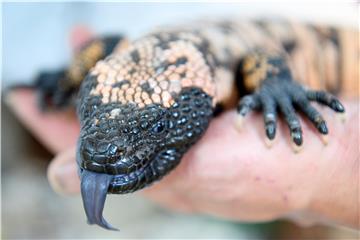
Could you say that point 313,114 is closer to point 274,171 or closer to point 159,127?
point 274,171

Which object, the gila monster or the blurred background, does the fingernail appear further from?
the blurred background

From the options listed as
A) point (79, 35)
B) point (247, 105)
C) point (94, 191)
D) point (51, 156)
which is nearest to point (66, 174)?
point (94, 191)

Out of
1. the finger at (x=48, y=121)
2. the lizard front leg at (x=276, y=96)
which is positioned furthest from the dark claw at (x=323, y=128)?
the finger at (x=48, y=121)

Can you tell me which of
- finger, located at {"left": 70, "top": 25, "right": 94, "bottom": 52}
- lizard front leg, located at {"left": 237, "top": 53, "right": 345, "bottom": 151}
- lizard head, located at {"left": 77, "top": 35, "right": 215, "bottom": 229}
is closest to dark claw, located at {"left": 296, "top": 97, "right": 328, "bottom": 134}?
lizard front leg, located at {"left": 237, "top": 53, "right": 345, "bottom": 151}

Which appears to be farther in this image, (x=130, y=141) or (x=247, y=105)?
(x=247, y=105)

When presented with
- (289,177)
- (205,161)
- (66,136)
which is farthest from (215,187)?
(66,136)

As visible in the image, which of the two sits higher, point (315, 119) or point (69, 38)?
point (69, 38)

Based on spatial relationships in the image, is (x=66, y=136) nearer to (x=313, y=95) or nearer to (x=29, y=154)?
A: (x=29, y=154)
